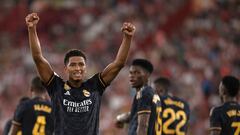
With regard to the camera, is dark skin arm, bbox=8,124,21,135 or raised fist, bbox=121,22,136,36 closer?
raised fist, bbox=121,22,136,36

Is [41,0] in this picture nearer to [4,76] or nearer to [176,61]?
[4,76]

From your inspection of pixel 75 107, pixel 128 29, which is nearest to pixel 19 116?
pixel 75 107

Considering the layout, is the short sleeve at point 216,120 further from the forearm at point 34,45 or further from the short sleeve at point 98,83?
the forearm at point 34,45

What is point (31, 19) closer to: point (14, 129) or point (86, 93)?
point (86, 93)

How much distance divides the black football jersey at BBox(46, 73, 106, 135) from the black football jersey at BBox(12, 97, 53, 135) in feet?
7.40

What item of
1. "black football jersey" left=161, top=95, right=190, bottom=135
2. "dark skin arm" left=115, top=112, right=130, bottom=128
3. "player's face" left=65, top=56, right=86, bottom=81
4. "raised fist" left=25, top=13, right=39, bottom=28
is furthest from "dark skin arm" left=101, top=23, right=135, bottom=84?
"black football jersey" left=161, top=95, right=190, bottom=135

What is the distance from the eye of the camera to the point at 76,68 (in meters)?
9.07

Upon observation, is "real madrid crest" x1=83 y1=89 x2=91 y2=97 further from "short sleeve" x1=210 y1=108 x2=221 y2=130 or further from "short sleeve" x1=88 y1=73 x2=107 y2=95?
"short sleeve" x1=210 y1=108 x2=221 y2=130

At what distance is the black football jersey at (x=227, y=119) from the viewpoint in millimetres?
10508

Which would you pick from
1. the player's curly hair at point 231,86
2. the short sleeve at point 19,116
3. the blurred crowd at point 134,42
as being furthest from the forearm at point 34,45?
the blurred crowd at point 134,42

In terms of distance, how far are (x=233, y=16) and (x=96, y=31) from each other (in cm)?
434

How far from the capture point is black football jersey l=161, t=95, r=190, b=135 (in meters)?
12.0

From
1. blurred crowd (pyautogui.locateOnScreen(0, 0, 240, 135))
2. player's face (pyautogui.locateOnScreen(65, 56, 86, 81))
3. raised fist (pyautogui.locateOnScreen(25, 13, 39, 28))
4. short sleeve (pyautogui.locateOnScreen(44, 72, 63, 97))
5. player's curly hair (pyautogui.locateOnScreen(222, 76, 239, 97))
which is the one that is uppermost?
blurred crowd (pyautogui.locateOnScreen(0, 0, 240, 135))

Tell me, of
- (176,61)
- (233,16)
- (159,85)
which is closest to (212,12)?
(233,16)
